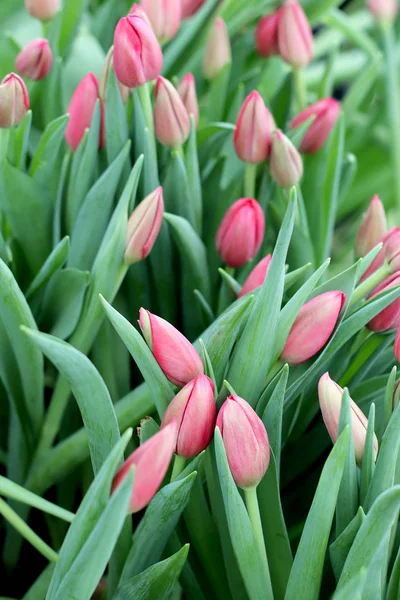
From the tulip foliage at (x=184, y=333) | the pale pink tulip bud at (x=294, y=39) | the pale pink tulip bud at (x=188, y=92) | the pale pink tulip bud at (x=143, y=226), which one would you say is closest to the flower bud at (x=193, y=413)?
the tulip foliage at (x=184, y=333)

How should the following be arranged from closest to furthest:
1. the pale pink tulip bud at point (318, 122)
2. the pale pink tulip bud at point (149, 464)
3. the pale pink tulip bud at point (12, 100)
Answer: the pale pink tulip bud at point (149, 464), the pale pink tulip bud at point (12, 100), the pale pink tulip bud at point (318, 122)

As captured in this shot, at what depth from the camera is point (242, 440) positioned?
314 millimetres

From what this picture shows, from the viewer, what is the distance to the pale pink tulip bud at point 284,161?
0.45m

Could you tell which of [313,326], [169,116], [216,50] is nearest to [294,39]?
[216,50]

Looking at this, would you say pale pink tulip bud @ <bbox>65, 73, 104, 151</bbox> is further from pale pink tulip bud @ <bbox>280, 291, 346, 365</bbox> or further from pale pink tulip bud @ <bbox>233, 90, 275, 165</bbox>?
pale pink tulip bud @ <bbox>280, 291, 346, 365</bbox>

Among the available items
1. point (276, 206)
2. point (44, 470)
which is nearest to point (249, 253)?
point (276, 206)

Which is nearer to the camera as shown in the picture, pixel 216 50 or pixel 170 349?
pixel 170 349

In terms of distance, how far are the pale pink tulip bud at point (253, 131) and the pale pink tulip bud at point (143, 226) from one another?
81 mm

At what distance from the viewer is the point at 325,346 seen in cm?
38

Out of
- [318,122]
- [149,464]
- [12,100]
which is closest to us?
[149,464]

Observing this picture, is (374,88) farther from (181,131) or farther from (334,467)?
(334,467)

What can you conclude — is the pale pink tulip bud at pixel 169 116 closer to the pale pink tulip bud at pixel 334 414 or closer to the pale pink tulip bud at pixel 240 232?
the pale pink tulip bud at pixel 240 232

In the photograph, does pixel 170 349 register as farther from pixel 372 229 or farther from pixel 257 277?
pixel 372 229

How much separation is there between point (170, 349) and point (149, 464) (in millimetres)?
62
